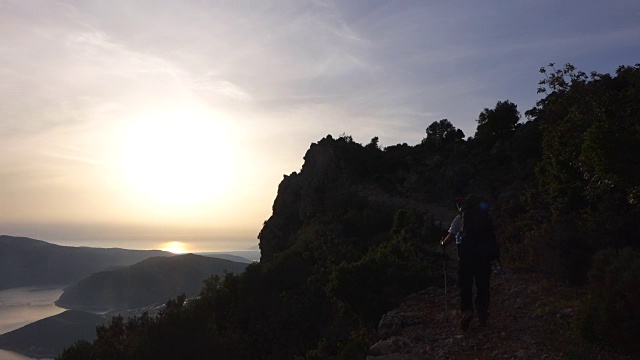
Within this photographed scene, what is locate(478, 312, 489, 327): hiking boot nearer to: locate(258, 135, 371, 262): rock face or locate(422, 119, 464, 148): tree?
locate(258, 135, 371, 262): rock face

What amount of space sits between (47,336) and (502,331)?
142 meters

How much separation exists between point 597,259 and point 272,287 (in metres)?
16.7

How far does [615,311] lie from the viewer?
22.5ft

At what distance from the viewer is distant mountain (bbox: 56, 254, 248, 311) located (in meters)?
162

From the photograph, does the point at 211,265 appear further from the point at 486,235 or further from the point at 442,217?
the point at 486,235

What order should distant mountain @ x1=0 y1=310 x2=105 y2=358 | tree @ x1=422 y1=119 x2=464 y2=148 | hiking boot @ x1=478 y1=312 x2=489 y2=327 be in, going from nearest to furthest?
1. hiking boot @ x1=478 y1=312 x2=489 y2=327
2. tree @ x1=422 y1=119 x2=464 y2=148
3. distant mountain @ x1=0 y1=310 x2=105 y2=358

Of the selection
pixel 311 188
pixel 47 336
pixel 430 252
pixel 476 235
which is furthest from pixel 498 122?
pixel 47 336

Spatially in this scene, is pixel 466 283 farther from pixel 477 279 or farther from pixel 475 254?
pixel 475 254

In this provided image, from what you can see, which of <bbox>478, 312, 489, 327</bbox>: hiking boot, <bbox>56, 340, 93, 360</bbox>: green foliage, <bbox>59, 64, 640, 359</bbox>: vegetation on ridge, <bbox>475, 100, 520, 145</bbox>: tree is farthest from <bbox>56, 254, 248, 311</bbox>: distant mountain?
<bbox>478, 312, 489, 327</bbox>: hiking boot

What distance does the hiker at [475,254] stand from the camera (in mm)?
8328

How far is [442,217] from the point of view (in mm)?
27641

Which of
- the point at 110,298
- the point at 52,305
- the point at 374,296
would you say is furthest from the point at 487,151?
the point at 52,305

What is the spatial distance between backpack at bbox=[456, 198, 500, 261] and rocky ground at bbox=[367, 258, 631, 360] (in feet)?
4.77

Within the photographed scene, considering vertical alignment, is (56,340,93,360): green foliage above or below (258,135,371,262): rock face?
below
